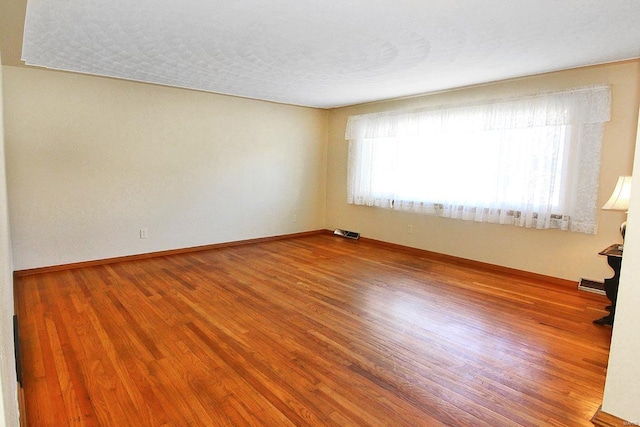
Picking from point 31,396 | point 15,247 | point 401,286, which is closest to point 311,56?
point 401,286

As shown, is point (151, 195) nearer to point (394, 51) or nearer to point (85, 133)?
point (85, 133)

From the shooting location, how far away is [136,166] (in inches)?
181

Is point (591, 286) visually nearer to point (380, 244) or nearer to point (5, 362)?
point (380, 244)

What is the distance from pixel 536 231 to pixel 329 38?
322cm

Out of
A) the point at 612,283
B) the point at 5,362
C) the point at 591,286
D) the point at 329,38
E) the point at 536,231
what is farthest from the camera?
the point at 536,231

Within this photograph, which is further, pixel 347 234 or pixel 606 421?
pixel 347 234

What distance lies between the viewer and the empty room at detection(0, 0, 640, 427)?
204 cm

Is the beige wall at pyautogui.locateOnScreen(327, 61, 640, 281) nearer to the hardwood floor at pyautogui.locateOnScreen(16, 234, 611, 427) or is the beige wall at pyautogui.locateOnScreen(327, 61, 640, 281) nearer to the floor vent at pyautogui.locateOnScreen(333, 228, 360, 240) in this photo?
the floor vent at pyautogui.locateOnScreen(333, 228, 360, 240)

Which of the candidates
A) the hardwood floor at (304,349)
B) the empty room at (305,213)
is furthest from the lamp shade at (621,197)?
the hardwood floor at (304,349)

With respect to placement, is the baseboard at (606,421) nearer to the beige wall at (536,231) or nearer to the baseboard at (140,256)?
the beige wall at (536,231)

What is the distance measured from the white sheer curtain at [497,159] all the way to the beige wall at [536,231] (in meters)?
0.11

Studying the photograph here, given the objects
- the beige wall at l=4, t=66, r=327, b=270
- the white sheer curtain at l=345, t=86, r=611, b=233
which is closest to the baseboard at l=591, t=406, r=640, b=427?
the white sheer curtain at l=345, t=86, r=611, b=233

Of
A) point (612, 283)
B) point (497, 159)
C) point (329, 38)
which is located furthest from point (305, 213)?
point (612, 283)

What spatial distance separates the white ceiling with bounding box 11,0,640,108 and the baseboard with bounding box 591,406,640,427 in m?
2.38
